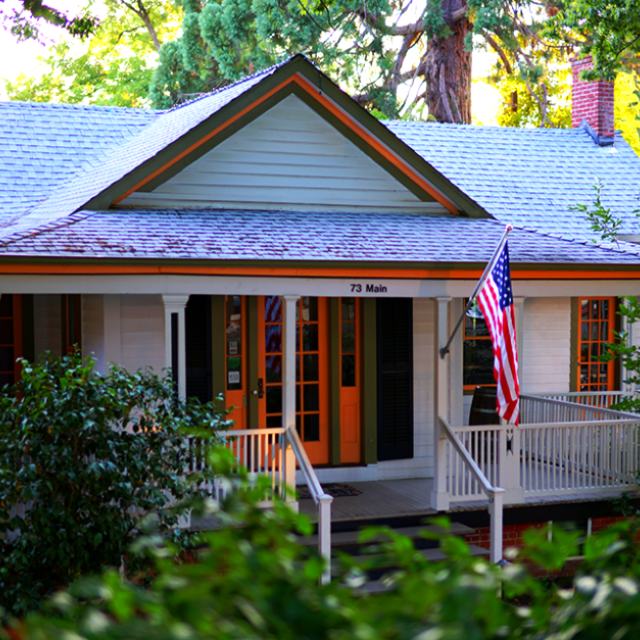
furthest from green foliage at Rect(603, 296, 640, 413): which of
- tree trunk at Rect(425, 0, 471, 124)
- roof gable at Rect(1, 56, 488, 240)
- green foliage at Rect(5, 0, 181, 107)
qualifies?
green foliage at Rect(5, 0, 181, 107)

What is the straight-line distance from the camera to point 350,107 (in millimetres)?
10742

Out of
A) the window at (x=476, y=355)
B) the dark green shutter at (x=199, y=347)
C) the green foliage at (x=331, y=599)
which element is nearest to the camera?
the green foliage at (x=331, y=599)

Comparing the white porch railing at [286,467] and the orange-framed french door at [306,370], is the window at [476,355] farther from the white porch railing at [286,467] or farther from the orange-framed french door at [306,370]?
A: the white porch railing at [286,467]

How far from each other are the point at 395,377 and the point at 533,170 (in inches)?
221

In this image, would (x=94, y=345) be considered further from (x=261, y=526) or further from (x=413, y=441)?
(x=261, y=526)

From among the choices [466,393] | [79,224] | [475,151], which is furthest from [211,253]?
[475,151]

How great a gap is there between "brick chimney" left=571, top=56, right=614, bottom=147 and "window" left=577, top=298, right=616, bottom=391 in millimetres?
4464

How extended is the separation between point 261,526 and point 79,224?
7.41 m

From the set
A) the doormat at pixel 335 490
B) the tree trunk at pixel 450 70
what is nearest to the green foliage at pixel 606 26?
the doormat at pixel 335 490

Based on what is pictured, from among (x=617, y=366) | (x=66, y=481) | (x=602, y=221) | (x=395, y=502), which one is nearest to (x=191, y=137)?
(x=395, y=502)

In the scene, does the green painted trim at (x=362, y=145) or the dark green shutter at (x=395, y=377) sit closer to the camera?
the green painted trim at (x=362, y=145)

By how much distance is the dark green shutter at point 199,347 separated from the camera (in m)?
10.3

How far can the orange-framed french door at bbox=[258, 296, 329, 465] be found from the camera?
10.7 m

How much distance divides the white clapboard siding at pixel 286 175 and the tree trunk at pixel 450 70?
40.5 ft
